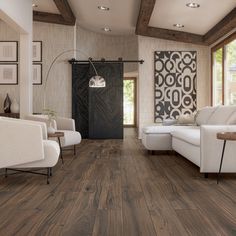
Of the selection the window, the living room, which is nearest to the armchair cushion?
the living room

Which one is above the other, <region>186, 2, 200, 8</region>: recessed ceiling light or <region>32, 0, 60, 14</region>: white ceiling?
→ <region>32, 0, 60, 14</region>: white ceiling

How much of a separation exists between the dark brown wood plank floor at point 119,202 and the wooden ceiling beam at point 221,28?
10.8 ft

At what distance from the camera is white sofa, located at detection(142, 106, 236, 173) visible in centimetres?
384

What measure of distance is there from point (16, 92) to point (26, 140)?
5351mm

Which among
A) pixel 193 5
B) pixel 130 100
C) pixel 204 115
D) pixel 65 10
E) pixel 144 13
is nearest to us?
pixel 204 115

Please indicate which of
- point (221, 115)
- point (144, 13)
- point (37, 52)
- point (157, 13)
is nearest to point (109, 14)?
point (157, 13)

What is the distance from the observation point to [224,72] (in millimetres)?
7727

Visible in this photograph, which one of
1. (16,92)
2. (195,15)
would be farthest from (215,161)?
(16,92)

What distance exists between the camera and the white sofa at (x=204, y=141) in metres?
3.84

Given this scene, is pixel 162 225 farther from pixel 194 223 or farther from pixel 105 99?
pixel 105 99

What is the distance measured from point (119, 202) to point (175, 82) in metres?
6.51

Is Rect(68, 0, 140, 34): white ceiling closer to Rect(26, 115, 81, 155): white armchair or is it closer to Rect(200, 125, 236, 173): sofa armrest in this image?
Rect(26, 115, 81, 155): white armchair

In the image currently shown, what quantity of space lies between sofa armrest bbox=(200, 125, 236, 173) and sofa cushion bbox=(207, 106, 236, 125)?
981 millimetres

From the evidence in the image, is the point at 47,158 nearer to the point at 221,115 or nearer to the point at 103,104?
the point at 221,115
